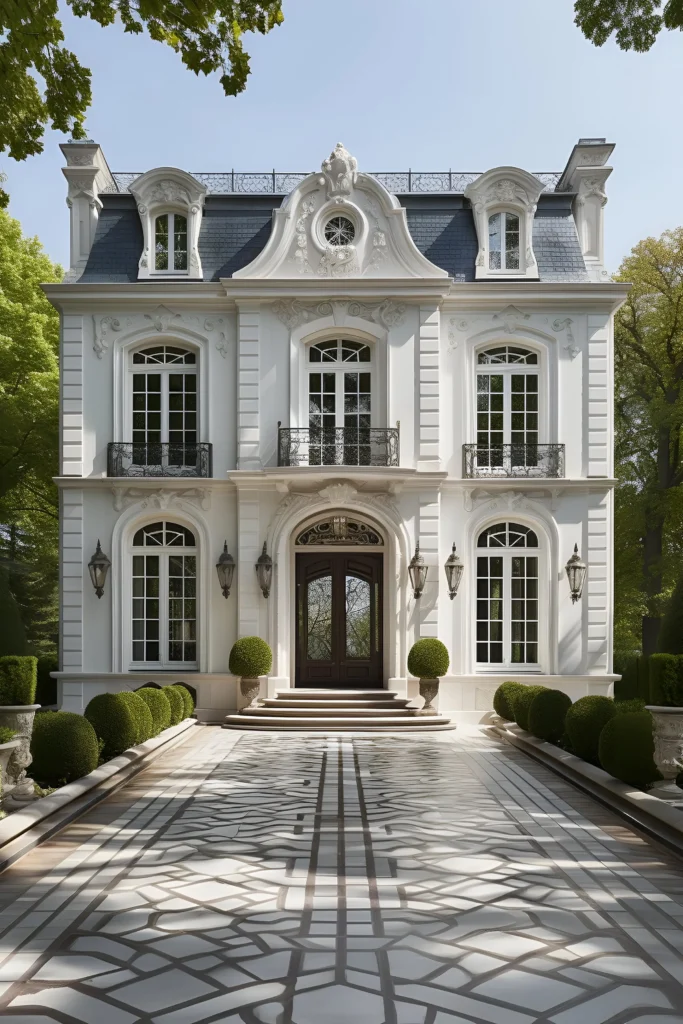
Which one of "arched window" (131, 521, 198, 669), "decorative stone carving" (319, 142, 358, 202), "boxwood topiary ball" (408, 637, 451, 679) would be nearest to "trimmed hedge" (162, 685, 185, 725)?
"arched window" (131, 521, 198, 669)

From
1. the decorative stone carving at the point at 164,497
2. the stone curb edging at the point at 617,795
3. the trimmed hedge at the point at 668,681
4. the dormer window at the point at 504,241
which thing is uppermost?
the dormer window at the point at 504,241

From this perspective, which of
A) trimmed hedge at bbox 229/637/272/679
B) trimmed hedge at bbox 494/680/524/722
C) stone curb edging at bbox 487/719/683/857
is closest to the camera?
stone curb edging at bbox 487/719/683/857

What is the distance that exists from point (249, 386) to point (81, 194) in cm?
555

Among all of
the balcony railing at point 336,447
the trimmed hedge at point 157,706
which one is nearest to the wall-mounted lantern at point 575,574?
the balcony railing at point 336,447

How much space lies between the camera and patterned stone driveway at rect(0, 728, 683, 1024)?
182 inches

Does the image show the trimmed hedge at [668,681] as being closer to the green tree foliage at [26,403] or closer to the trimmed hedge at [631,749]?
the trimmed hedge at [631,749]

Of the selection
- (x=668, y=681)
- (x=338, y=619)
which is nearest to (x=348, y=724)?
(x=338, y=619)

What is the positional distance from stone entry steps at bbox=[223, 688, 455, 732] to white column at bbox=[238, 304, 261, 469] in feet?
15.2

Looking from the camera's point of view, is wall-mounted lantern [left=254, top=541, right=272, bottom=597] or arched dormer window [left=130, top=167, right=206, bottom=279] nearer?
wall-mounted lantern [left=254, top=541, right=272, bottom=597]

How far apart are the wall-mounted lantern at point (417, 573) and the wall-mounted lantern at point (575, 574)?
2900mm

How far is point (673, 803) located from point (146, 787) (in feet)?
18.4

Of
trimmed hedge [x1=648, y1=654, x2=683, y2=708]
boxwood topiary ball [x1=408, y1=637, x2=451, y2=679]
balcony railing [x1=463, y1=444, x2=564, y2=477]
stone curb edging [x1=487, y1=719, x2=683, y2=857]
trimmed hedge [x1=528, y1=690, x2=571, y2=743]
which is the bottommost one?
stone curb edging [x1=487, y1=719, x2=683, y2=857]

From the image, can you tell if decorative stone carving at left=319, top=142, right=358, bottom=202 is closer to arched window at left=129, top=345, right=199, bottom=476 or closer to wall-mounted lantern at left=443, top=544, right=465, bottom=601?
arched window at left=129, top=345, right=199, bottom=476

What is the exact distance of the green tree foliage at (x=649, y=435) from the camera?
86.6ft
